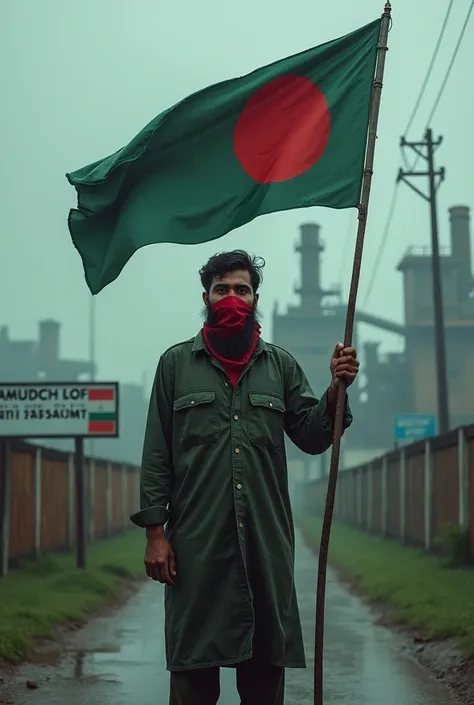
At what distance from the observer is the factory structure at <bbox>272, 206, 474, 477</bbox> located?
75312 millimetres

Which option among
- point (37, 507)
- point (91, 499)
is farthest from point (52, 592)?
point (91, 499)

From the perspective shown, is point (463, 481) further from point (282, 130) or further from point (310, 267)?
point (310, 267)

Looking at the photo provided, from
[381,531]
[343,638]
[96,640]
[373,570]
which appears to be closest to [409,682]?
[343,638]

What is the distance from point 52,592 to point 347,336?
28.3 feet

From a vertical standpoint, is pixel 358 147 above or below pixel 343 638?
above

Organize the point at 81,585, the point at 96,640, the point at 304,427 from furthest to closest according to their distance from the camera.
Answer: the point at 81,585
the point at 96,640
the point at 304,427

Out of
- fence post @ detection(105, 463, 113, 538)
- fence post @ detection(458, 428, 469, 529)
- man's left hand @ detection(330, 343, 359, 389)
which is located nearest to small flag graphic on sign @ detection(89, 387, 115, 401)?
fence post @ detection(458, 428, 469, 529)

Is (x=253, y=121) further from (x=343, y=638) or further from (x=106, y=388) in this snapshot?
(x=106, y=388)

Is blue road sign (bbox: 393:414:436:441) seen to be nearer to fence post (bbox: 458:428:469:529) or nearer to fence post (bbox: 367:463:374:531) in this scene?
fence post (bbox: 367:463:374:531)

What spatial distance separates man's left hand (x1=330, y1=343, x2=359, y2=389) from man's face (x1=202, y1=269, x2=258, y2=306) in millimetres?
456

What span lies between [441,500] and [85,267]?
462 inches

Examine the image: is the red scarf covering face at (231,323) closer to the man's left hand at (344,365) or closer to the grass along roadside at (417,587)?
the man's left hand at (344,365)

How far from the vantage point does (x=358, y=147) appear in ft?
20.2

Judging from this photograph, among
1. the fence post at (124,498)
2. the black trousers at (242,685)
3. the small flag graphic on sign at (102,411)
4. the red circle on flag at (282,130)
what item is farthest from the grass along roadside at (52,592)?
the fence post at (124,498)
